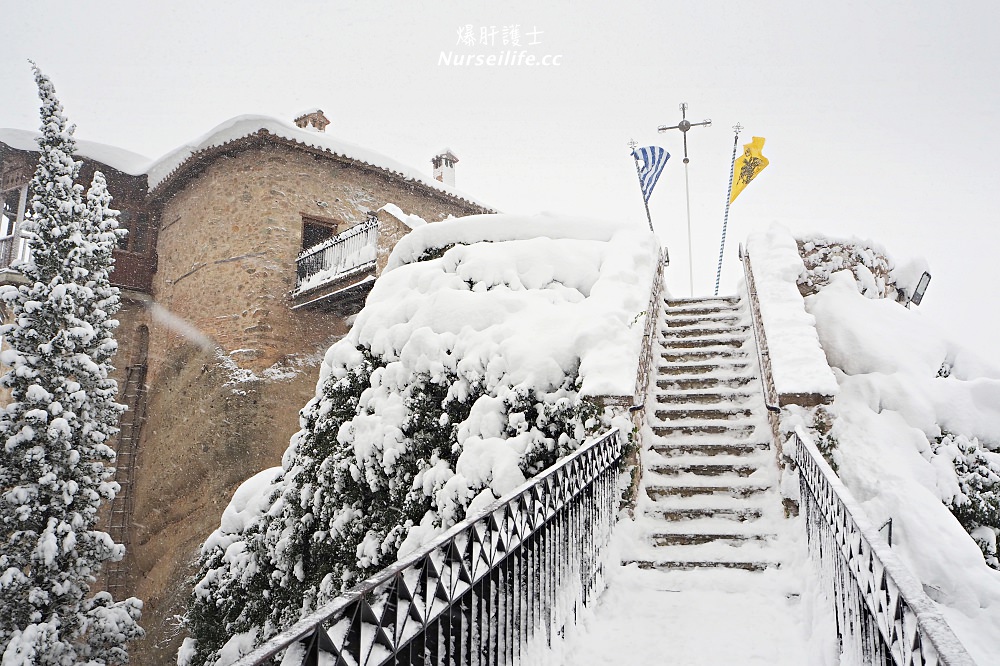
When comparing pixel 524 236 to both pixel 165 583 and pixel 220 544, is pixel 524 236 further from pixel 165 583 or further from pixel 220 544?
pixel 165 583

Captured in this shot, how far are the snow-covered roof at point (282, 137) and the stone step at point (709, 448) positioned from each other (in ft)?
42.2

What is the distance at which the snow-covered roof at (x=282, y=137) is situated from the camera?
48.3ft

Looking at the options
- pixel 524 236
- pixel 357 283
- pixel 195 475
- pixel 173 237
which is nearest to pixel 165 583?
pixel 195 475

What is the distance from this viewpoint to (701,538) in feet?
14.6

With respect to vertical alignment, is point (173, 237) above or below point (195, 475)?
above

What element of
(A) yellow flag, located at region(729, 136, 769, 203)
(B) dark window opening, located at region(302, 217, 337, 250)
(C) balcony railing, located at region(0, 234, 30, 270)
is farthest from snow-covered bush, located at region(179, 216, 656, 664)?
(C) balcony railing, located at region(0, 234, 30, 270)

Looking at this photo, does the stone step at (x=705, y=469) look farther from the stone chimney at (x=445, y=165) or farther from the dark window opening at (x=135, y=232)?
the stone chimney at (x=445, y=165)

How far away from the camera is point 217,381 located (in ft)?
46.9

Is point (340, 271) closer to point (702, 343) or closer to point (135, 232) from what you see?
point (135, 232)

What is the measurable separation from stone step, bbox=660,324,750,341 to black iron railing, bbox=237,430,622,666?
3.43 meters

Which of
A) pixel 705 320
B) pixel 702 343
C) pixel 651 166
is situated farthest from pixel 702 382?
pixel 651 166

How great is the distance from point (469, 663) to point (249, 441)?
1285cm

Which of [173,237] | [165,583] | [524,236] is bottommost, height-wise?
[165,583]

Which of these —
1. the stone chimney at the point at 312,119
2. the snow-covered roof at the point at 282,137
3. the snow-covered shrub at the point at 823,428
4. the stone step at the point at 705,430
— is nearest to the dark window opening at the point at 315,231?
the snow-covered roof at the point at 282,137
